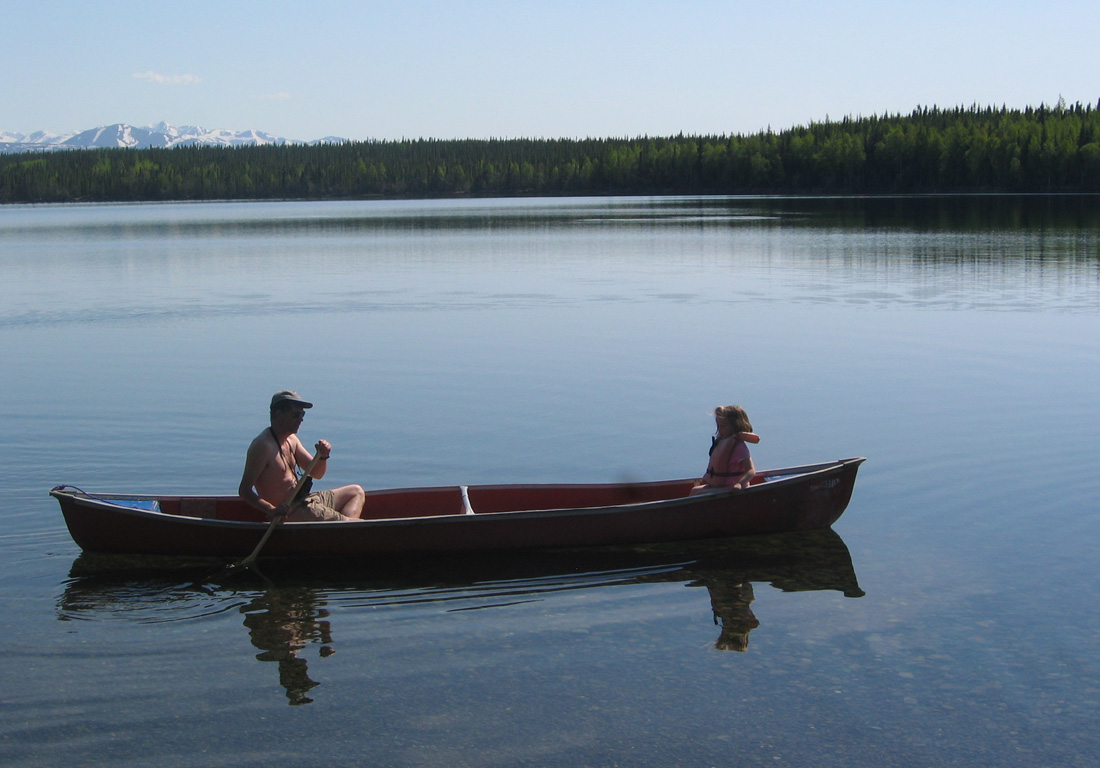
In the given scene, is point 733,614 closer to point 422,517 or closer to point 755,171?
point 422,517

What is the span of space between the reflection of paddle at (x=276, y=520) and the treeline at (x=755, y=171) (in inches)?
4964

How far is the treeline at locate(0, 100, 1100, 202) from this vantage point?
414 ft

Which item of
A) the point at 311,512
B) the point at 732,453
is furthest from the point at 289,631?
the point at 732,453

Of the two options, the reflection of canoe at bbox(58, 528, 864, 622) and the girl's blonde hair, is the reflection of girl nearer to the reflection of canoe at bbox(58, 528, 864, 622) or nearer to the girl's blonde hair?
the girl's blonde hair

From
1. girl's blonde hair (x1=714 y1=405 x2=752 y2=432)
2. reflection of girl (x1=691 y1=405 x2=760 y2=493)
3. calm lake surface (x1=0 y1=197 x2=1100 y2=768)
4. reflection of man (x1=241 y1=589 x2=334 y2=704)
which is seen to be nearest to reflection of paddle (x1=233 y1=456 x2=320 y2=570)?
calm lake surface (x1=0 y1=197 x2=1100 y2=768)

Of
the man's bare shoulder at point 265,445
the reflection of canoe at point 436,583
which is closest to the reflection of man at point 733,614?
the reflection of canoe at point 436,583

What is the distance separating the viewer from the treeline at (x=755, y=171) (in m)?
126

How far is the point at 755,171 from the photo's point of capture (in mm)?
154500

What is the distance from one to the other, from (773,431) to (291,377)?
8820 millimetres

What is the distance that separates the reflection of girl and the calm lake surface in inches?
26.8

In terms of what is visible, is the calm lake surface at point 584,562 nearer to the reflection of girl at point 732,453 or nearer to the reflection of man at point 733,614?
the reflection of man at point 733,614

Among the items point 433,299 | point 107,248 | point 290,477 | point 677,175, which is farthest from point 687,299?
point 677,175

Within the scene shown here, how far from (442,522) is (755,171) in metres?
151

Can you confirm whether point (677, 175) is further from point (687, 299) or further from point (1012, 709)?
point (1012, 709)
